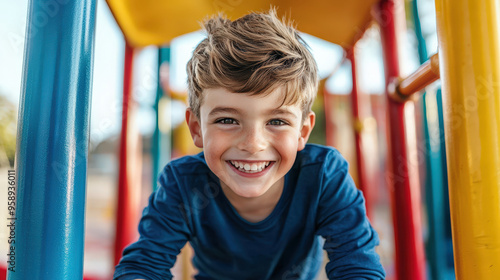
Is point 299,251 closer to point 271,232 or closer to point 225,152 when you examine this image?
point 271,232

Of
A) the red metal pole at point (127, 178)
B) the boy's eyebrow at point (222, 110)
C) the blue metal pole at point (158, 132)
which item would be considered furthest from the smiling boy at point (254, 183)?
the blue metal pole at point (158, 132)

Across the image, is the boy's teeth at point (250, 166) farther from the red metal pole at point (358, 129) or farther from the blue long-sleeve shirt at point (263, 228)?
the red metal pole at point (358, 129)

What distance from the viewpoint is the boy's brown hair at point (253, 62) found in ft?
2.07

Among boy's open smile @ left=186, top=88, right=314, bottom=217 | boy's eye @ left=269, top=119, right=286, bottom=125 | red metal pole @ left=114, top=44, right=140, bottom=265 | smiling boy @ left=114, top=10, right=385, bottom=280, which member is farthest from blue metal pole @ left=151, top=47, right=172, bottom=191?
boy's eye @ left=269, top=119, right=286, bottom=125

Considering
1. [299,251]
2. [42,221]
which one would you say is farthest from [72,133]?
[299,251]

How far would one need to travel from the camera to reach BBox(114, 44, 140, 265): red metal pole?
1.04m

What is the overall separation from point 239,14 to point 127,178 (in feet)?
1.73

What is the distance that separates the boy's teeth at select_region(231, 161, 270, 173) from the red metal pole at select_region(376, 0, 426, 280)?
334mm

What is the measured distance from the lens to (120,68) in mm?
1065

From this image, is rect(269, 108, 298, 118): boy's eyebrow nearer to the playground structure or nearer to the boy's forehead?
the boy's forehead

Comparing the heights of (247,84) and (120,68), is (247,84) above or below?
below

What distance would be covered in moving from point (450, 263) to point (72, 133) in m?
1.51

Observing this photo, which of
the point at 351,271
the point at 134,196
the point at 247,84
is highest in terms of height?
the point at 247,84

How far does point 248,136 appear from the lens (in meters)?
0.61
